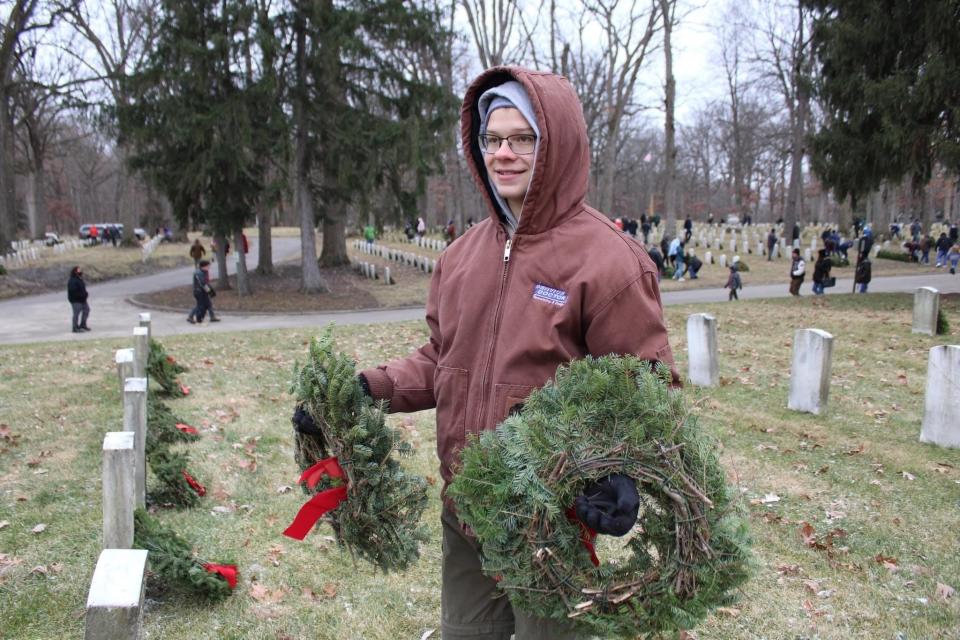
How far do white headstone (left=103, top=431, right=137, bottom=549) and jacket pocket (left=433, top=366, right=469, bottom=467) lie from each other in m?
2.22

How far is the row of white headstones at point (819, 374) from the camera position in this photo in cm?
662

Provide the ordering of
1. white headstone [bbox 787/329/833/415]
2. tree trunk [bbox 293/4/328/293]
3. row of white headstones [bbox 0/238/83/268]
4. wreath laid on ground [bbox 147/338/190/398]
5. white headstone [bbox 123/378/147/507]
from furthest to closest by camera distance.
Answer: row of white headstones [bbox 0/238/83/268], tree trunk [bbox 293/4/328/293], wreath laid on ground [bbox 147/338/190/398], white headstone [bbox 787/329/833/415], white headstone [bbox 123/378/147/507]

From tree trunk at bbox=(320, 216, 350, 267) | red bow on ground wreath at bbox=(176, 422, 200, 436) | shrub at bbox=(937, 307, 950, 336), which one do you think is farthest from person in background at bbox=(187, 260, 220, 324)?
shrub at bbox=(937, 307, 950, 336)

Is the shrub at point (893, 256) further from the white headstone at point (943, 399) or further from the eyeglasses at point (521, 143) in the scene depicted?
the eyeglasses at point (521, 143)

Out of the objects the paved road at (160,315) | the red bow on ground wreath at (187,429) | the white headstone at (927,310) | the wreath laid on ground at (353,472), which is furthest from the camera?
the paved road at (160,315)

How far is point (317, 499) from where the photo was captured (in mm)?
2635

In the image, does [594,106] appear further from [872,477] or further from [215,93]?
[872,477]

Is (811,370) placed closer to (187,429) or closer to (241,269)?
(187,429)

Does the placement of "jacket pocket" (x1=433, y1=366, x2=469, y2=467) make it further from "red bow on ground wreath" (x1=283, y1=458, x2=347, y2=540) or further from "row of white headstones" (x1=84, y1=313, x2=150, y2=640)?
"row of white headstones" (x1=84, y1=313, x2=150, y2=640)

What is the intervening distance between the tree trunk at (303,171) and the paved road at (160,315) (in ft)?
12.5

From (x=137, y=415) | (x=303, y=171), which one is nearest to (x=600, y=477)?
(x=137, y=415)

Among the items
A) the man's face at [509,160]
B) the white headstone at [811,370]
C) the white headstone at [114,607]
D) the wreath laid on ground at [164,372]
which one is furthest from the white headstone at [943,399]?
the wreath laid on ground at [164,372]

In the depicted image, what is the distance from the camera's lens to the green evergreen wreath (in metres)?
1.88

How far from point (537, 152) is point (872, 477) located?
5.20 meters
